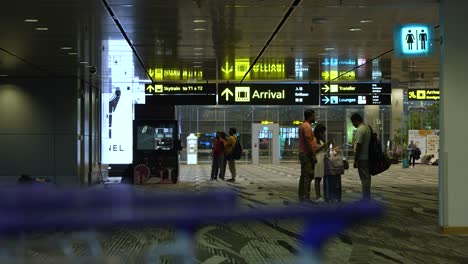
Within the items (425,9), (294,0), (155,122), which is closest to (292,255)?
(294,0)

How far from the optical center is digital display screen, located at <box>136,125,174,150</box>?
21375 millimetres

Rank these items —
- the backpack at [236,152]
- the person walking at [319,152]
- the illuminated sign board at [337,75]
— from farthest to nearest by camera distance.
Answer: the backpack at [236,152]
the illuminated sign board at [337,75]
the person walking at [319,152]

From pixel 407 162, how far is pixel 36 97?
20997mm

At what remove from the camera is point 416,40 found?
35.6 ft

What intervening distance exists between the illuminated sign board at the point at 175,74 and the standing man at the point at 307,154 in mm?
7983

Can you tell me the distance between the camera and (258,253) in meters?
7.86

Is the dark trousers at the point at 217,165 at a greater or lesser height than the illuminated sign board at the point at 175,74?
lesser

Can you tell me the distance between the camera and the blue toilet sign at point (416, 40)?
35.4 feet

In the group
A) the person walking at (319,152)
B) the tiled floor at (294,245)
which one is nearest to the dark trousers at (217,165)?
the person walking at (319,152)

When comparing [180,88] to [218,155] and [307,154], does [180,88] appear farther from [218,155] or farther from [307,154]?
[307,154]

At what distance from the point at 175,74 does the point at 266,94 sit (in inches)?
119

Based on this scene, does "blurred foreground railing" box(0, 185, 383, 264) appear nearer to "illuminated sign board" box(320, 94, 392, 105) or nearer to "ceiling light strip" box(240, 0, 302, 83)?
"ceiling light strip" box(240, 0, 302, 83)

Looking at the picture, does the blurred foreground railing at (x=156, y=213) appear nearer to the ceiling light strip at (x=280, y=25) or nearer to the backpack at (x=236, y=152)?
the ceiling light strip at (x=280, y=25)

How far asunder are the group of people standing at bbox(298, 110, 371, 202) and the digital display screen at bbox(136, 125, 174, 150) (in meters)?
8.87
